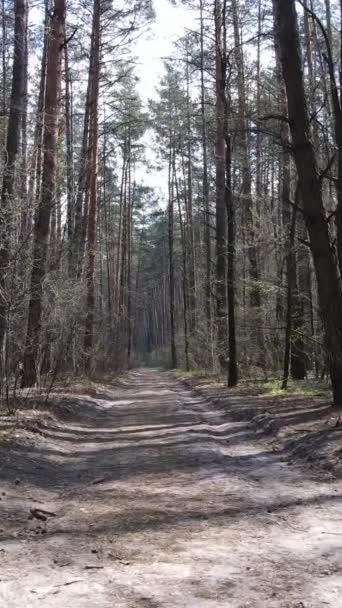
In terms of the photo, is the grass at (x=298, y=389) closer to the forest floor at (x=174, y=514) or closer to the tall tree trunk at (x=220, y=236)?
the forest floor at (x=174, y=514)

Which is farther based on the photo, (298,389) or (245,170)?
(245,170)

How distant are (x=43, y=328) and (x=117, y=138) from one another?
28629mm

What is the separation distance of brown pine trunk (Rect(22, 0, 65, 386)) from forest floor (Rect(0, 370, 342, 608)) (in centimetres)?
252

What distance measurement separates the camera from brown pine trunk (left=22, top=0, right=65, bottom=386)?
11.0 meters

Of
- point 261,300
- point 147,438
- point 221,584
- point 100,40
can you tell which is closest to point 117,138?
point 100,40

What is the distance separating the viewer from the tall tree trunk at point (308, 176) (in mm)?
9438

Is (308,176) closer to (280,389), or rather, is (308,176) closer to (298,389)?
(298,389)

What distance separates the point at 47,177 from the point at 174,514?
389 inches

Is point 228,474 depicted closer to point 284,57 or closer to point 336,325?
point 336,325

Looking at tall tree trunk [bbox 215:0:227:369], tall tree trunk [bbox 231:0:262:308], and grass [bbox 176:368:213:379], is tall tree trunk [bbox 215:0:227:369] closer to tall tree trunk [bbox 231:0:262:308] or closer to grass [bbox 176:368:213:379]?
tall tree trunk [bbox 231:0:262:308]

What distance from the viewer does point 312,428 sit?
26.0ft

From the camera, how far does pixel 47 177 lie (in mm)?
13156

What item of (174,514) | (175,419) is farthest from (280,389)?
(174,514)

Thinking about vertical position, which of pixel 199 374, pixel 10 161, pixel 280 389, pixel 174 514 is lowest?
pixel 174 514
